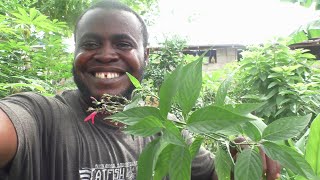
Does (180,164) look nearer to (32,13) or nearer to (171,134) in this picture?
(171,134)

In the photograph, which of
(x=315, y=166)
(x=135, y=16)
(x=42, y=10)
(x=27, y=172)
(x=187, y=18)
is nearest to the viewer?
(x=315, y=166)

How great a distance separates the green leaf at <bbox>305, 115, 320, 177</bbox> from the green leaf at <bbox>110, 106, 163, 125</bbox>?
288 mm

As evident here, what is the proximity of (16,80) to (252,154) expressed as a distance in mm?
1725

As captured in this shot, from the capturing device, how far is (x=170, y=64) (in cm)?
477

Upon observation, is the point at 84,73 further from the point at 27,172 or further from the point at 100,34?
the point at 27,172

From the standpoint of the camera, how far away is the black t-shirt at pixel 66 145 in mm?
792

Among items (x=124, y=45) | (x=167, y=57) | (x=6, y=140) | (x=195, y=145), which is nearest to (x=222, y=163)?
(x=195, y=145)

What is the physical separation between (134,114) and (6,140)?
406mm

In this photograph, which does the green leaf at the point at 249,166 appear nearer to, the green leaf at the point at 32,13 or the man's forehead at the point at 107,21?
the man's forehead at the point at 107,21

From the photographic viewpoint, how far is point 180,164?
1.41ft

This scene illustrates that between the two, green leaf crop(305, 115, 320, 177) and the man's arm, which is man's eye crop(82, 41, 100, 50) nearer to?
the man's arm

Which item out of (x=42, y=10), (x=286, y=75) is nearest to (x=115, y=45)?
(x=286, y=75)

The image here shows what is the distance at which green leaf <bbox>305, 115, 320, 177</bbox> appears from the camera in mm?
560

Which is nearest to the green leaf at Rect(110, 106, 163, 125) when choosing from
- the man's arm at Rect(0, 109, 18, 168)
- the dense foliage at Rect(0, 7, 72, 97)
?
the man's arm at Rect(0, 109, 18, 168)
